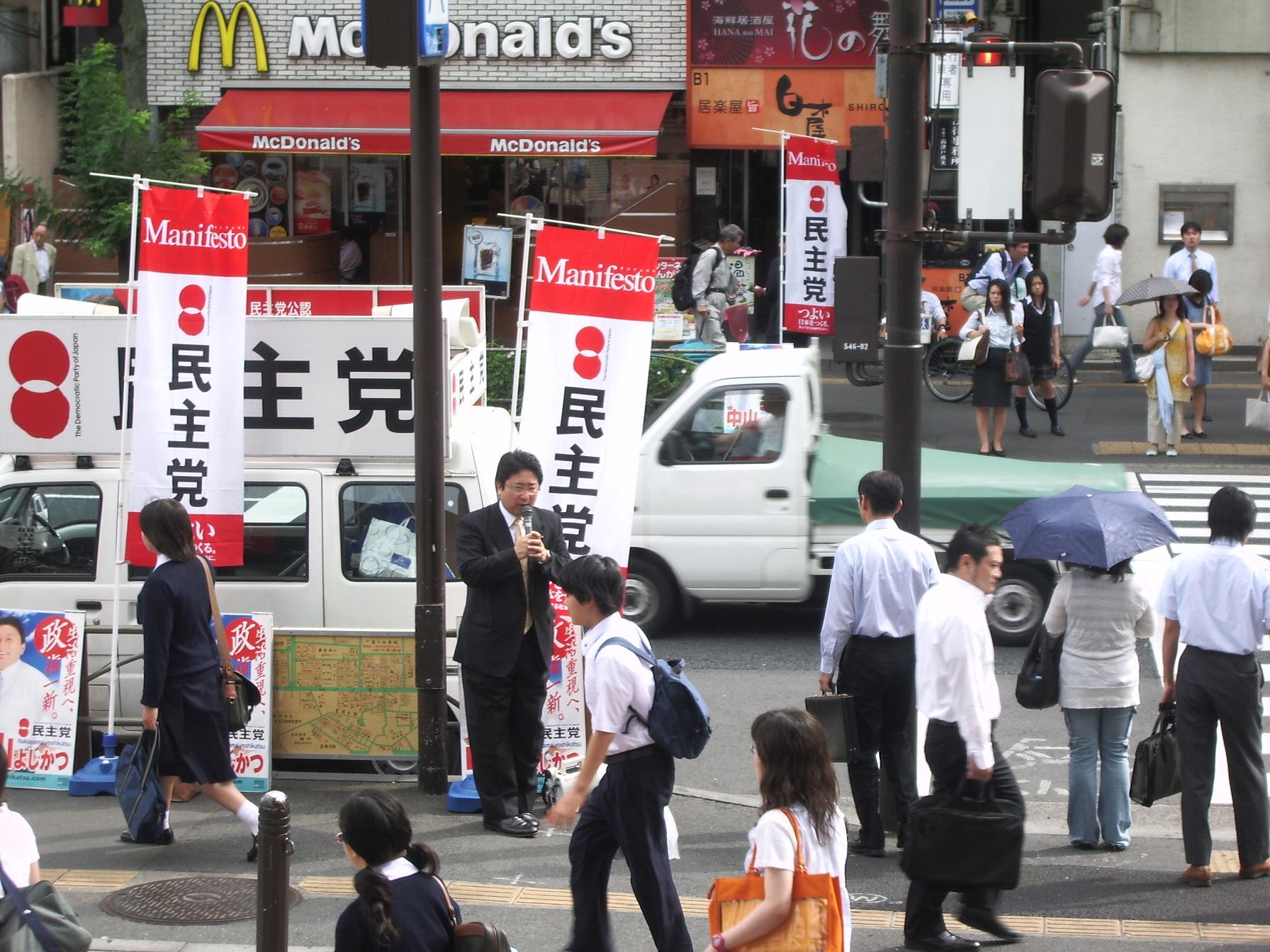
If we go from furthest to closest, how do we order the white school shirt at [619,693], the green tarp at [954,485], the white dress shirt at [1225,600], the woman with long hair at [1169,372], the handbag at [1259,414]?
the woman with long hair at [1169,372] → the handbag at [1259,414] → the green tarp at [954,485] → the white dress shirt at [1225,600] → the white school shirt at [619,693]

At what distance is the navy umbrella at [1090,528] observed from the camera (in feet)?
23.4

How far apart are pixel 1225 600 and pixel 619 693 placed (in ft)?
9.42

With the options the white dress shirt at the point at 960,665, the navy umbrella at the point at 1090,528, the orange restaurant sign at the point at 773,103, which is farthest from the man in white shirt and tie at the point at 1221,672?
the orange restaurant sign at the point at 773,103

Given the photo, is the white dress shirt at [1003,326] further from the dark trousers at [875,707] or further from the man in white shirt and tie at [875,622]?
the dark trousers at [875,707]

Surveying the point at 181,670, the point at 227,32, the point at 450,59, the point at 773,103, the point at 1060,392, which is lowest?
the point at 181,670

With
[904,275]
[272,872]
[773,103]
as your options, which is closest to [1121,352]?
[773,103]

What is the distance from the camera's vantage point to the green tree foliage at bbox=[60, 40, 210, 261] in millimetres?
19656

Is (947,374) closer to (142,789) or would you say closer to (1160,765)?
(1160,765)

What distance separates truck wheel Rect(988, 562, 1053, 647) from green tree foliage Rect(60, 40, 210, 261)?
41.0 feet

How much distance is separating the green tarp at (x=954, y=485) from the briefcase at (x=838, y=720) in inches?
151

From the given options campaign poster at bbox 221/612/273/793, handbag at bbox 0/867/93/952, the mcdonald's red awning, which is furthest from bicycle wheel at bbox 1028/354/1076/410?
handbag at bbox 0/867/93/952

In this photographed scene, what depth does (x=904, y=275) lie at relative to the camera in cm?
759

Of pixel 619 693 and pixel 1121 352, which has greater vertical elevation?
pixel 1121 352

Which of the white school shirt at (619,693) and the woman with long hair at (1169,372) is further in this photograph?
the woman with long hair at (1169,372)
